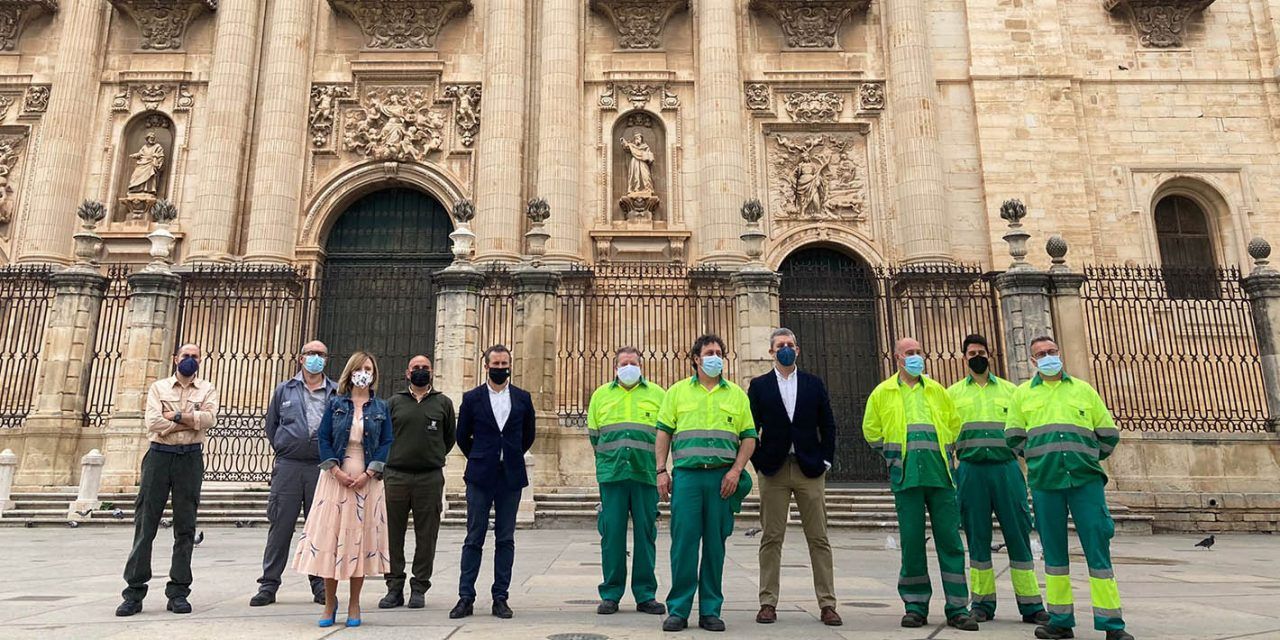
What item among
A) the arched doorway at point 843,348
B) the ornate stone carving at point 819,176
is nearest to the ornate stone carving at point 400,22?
the ornate stone carving at point 819,176

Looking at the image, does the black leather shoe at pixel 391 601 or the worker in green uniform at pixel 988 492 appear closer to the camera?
the worker in green uniform at pixel 988 492

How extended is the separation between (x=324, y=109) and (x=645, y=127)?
750 centimetres

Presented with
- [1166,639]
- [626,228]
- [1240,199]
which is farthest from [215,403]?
[1240,199]

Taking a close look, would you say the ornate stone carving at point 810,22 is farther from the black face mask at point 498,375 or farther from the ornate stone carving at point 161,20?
the black face mask at point 498,375

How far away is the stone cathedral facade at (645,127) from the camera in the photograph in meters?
18.0

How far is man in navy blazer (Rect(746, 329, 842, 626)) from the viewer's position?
5.30m

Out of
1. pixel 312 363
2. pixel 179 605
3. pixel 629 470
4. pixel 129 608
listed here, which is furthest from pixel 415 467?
pixel 129 608

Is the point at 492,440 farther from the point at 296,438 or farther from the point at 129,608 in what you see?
the point at 129,608

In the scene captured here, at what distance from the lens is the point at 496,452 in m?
5.68

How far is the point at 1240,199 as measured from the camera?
18.4 metres

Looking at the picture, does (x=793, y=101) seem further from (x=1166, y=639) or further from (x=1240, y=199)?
(x=1166, y=639)

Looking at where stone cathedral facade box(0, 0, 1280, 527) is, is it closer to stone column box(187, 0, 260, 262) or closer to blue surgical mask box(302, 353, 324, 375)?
stone column box(187, 0, 260, 262)

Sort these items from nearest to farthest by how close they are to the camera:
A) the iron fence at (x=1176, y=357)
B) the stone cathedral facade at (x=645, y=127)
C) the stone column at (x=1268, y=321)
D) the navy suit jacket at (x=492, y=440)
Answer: the navy suit jacket at (x=492, y=440)
the stone column at (x=1268, y=321)
the iron fence at (x=1176, y=357)
the stone cathedral facade at (x=645, y=127)

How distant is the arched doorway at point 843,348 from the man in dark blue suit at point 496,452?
33.1 feet
